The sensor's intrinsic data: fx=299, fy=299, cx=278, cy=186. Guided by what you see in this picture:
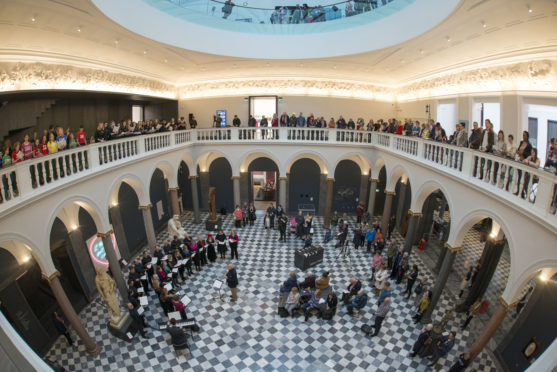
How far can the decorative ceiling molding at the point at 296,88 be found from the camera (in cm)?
1859

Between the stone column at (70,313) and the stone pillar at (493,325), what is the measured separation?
10.8 meters

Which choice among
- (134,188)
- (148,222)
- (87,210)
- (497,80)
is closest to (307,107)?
(497,80)

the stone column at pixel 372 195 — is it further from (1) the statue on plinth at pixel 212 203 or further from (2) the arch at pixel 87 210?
(2) the arch at pixel 87 210

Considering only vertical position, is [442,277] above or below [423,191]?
below

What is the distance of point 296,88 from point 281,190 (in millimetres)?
6575

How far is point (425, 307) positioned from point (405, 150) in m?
6.45

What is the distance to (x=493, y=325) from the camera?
7758 mm

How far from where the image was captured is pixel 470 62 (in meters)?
11.5

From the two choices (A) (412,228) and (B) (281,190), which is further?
(B) (281,190)

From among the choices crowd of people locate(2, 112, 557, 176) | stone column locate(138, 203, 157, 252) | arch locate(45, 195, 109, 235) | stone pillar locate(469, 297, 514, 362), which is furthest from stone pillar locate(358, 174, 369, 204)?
arch locate(45, 195, 109, 235)

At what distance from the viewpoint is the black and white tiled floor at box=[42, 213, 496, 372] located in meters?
8.45

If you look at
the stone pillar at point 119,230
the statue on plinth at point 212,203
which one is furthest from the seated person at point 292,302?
the statue on plinth at point 212,203

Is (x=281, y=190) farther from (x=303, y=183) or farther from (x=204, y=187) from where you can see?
(x=204, y=187)

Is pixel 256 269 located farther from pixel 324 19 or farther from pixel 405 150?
pixel 324 19
